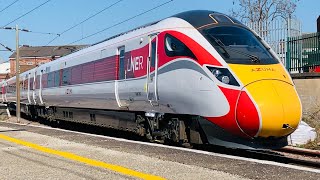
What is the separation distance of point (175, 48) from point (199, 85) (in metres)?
1.32

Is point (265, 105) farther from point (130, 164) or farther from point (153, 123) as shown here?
point (153, 123)

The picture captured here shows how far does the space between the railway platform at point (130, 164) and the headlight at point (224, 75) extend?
1.43m

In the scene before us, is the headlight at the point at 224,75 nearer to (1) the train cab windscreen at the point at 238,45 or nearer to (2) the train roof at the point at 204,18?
(1) the train cab windscreen at the point at 238,45

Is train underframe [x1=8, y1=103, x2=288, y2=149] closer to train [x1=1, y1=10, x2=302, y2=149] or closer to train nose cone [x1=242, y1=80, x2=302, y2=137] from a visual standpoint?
train [x1=1, y1=10, x2=302, y2=149]

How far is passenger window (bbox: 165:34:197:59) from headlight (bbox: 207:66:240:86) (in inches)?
27.3

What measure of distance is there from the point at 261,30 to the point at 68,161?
12.4 meters

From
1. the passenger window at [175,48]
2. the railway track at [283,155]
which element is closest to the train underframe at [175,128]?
the railway track at [283,155]

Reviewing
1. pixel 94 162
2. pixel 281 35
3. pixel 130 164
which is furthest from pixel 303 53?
pixel 94 162

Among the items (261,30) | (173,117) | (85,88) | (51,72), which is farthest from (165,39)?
(51,72)

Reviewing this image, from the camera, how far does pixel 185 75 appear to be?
955cm

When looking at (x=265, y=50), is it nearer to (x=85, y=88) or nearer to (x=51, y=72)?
(x=85, y=88)

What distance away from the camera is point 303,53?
57.1 feet

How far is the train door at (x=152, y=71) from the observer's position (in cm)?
1075

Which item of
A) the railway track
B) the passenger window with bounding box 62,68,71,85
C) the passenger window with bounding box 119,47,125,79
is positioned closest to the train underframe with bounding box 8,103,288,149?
the railway track
